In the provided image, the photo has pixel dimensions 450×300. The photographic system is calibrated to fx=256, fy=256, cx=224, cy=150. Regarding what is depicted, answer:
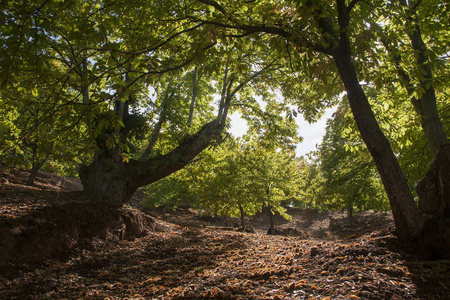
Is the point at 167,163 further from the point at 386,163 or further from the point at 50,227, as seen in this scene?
the point at 386,163

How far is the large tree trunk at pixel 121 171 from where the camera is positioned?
827 centimetres

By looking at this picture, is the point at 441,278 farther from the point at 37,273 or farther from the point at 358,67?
the point at 37,273

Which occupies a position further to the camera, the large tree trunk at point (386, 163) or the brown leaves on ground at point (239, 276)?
the large tree trunk at point (386, 163)

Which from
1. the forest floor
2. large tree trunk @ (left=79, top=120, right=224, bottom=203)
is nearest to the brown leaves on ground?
the forest floor

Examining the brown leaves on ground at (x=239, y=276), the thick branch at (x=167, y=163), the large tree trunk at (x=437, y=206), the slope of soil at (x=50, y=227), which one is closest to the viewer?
the brown leaves on ground at (x=239, y=276)

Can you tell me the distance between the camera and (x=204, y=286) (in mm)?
3402

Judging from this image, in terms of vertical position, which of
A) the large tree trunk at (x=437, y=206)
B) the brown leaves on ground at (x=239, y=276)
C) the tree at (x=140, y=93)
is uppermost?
the tree at (x=140, y=93)

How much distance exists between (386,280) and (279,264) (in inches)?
61.4

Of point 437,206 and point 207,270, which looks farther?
point 207,270

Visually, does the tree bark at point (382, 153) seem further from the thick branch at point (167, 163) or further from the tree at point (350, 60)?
the thick branch at point (167, 163)

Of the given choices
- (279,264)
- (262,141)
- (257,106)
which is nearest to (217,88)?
(257,106)

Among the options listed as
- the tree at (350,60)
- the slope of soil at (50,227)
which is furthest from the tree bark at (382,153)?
the slope of soil at (50,227)

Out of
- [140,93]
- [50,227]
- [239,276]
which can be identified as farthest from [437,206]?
[140,93]

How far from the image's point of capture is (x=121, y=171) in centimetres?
861
